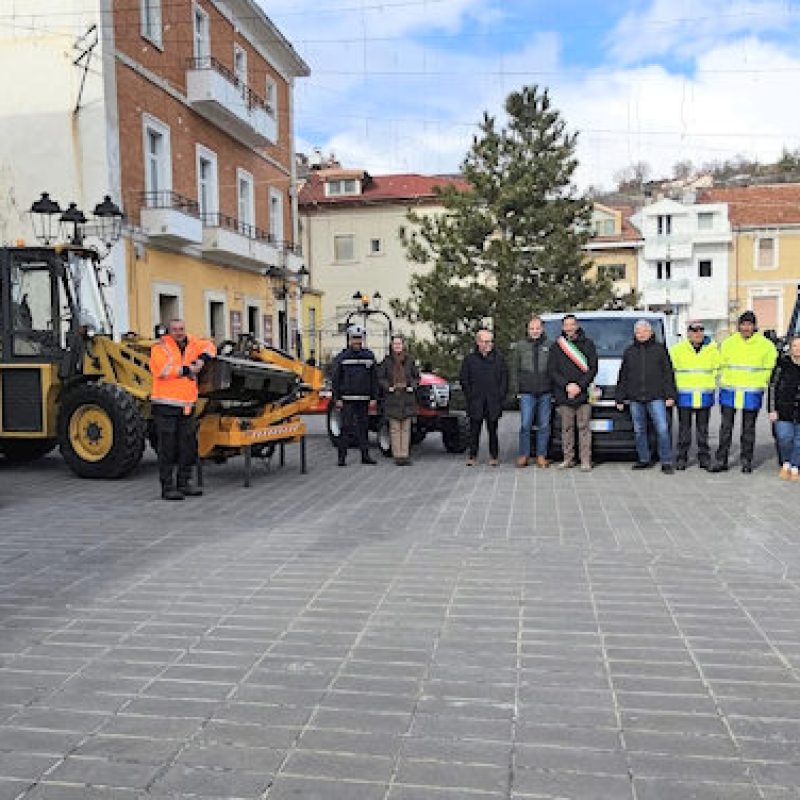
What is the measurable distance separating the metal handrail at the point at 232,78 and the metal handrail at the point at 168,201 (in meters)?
3.47

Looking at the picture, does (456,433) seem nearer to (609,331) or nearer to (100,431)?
(609,331)

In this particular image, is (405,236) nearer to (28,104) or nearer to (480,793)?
(28,104)

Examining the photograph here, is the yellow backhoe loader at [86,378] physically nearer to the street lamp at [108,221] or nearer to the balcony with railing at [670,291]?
the street lamp at [108,221]

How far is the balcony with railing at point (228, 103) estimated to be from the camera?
21.8m

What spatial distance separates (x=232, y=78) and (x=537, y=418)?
1687 cm

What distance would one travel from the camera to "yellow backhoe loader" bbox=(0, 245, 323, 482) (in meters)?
9.72

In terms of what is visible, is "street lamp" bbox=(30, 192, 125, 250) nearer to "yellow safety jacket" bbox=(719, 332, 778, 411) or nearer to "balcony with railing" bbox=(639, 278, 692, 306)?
"yellow safety jacket" bbox=(719, 332, 778, 411)

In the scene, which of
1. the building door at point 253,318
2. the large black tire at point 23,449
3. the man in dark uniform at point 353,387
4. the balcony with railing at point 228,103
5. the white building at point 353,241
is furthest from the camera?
the white building at point 353,241

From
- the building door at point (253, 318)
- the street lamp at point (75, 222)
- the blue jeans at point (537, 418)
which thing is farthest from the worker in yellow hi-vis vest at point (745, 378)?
the building door at point (253, 318)

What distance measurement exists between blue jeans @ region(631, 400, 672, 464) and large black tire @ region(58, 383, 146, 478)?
5.77 metres

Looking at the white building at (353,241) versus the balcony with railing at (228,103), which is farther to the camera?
the white building at (353,241)

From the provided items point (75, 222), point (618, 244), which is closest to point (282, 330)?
point (75, 222)

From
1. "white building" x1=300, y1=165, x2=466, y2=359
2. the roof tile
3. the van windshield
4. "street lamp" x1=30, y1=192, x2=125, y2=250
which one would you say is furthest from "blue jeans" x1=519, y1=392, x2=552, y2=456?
the roof tile

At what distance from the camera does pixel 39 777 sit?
2.91 metres
